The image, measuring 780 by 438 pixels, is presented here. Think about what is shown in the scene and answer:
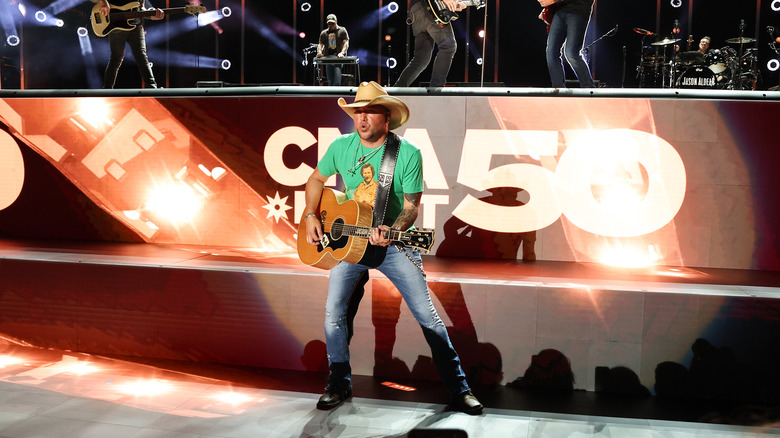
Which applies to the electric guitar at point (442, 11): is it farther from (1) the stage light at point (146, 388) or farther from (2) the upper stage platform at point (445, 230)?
(1) the stage light at point (146, 388)

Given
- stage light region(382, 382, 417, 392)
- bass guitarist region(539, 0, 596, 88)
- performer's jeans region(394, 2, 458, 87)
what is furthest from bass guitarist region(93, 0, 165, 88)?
stage light region(382, 382, 417, 392)

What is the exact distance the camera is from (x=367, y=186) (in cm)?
376

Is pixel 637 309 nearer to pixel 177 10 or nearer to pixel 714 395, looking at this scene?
pixel 714 395

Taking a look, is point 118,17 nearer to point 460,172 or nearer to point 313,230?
point 460,172

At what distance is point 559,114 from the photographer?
565 centimetres

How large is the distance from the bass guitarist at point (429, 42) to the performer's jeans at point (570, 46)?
1.00 m

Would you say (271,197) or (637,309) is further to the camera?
(271,197)

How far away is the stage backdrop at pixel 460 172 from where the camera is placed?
5.46 metres

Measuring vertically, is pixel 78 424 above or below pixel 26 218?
below

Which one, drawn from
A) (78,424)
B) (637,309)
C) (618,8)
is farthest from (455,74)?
(78,424)

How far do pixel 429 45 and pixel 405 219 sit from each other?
3.39m

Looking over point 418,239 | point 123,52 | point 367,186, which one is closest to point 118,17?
point 123,52

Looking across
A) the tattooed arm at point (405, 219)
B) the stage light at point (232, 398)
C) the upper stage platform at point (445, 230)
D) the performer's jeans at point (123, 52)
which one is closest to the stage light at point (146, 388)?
the stage light at point (232, 398)

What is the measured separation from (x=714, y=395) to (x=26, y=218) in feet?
22.2
